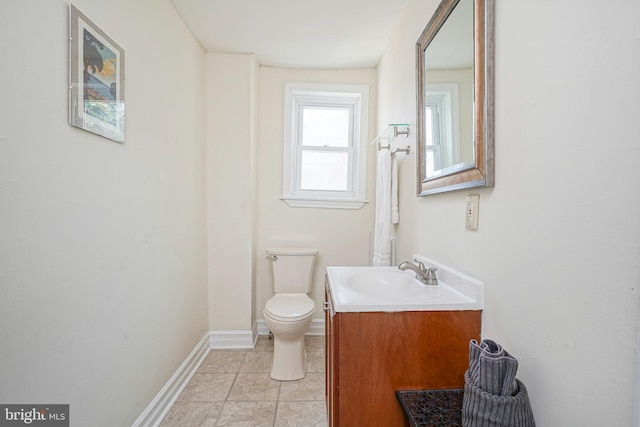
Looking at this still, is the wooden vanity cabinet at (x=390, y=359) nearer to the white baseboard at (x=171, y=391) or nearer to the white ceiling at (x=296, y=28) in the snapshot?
the white baseboard at (x=171, y=391)

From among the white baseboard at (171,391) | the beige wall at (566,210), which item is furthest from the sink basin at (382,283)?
the white baseboard at (171,391)

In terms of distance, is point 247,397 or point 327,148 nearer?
point 247,397

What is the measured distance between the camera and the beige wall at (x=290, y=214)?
2.47m

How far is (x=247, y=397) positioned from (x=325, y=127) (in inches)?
85.3

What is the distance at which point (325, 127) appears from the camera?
2.59 metres

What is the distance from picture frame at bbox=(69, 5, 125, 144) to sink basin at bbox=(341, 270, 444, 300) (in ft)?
3.82

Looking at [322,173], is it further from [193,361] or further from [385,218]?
[193,361]

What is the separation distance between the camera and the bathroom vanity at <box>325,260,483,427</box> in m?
0.95

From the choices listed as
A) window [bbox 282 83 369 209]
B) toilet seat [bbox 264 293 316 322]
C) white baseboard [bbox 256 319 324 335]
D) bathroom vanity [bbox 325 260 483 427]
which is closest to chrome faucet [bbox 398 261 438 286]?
bathroom vanity [bbox 325 260 483 427]

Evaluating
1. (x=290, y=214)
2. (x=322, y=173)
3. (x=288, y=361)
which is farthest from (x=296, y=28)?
(x=288, y=361)

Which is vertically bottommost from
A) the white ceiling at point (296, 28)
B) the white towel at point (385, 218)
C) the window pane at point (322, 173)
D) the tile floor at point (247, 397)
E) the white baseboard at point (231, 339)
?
the tile floor at point (247, 397)

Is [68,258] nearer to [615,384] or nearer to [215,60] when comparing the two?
[615,384]

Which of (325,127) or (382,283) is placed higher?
(325,127)

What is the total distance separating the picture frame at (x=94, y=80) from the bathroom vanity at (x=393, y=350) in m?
1.13
